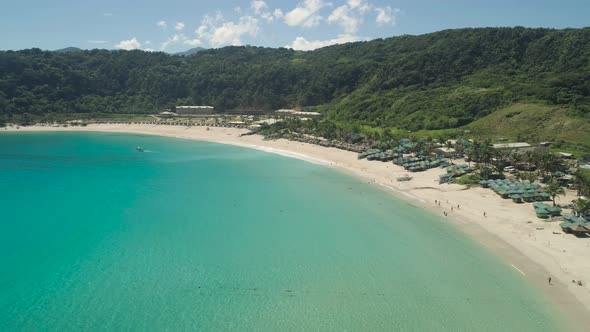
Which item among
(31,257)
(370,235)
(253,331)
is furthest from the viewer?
(370,235)

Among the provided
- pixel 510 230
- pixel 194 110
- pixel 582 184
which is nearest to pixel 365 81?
pixel 194 110

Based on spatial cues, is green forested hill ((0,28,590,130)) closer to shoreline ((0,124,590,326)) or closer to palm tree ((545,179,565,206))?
shoreline ((0,124,590,326))

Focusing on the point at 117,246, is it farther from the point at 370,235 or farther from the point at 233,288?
the point at 370,235

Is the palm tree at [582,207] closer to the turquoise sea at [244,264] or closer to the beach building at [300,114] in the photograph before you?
the turquoise sea at [244,264]

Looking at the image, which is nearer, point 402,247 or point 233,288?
point 233,288

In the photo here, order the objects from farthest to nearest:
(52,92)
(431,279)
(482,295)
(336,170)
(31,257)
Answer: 1. (52,92)
2. (336,170)
3. (31,257)
4. (431,279)
5. (482,295)

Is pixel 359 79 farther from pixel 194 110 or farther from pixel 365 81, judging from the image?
pixel 194 110

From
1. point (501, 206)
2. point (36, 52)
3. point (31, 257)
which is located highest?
point (36, 52)

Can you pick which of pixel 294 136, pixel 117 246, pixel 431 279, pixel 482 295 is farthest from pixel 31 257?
pixel 294 136
